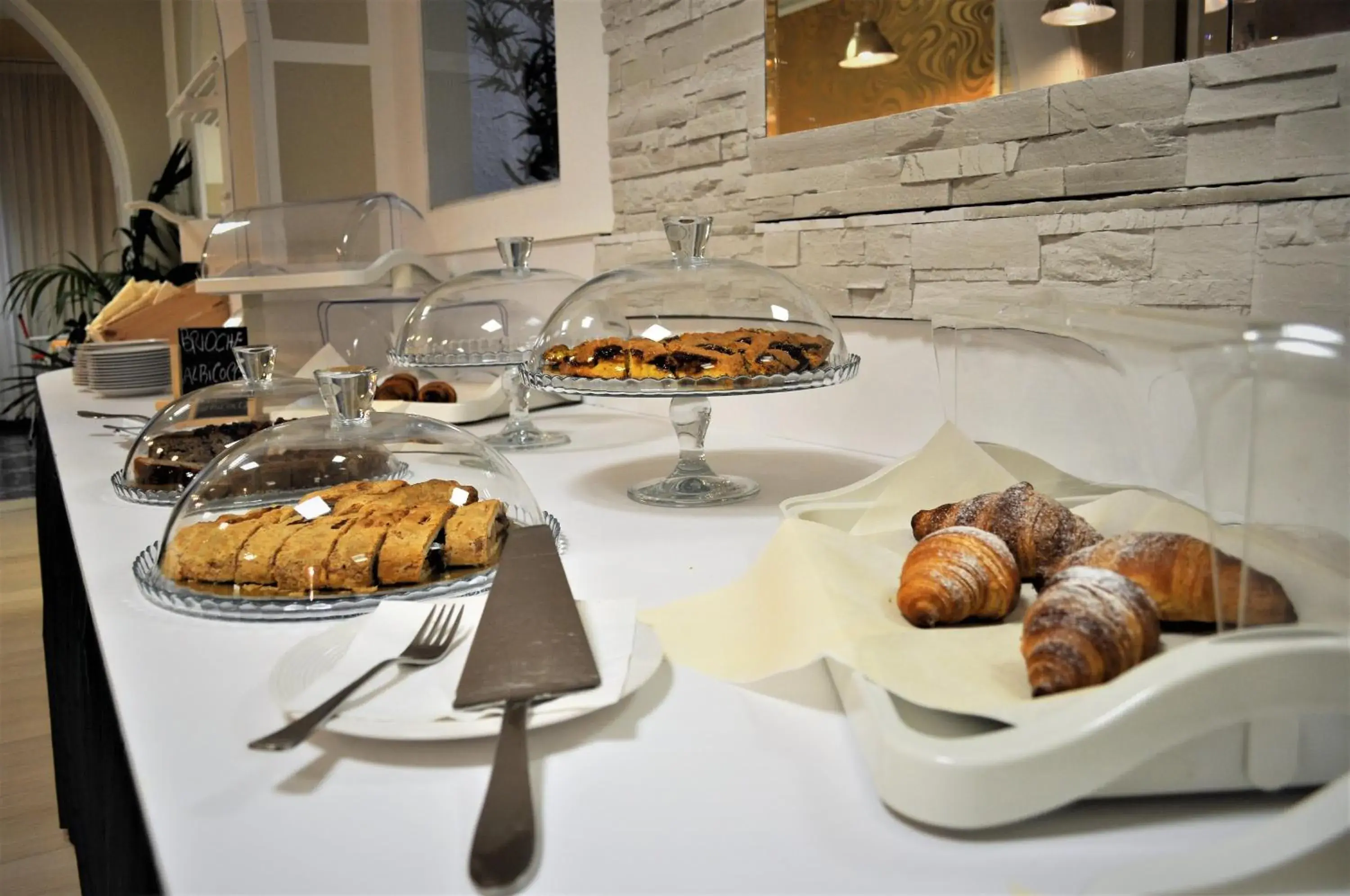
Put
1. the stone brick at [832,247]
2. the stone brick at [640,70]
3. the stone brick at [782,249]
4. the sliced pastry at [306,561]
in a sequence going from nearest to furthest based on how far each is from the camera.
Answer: the sliced pastry at [306,561] → the stone brick at [832,247] → the stone brick at [782,249] → the stone brick at [640,70]

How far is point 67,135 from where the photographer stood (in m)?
7.64

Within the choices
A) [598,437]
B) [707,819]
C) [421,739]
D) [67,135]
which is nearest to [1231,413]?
[707,819]

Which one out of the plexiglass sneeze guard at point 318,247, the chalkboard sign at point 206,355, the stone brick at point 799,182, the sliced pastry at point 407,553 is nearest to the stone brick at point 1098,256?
the stone brick at point 799,182

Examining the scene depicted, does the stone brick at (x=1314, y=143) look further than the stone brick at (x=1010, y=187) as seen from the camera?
No

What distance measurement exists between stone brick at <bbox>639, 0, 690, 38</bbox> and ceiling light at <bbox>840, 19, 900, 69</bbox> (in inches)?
14.8

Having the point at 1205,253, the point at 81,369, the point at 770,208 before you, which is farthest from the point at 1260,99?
the point at 81,369

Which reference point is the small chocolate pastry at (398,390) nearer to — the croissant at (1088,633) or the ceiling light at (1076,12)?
the ceiling light at (1076,12)

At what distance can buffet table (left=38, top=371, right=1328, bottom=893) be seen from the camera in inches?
16.1

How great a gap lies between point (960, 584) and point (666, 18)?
1.34 metres

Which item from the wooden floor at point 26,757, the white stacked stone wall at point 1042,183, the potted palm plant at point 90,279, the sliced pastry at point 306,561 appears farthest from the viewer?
the potted palm plant at point 90,279

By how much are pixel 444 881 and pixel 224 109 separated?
346 centimetres

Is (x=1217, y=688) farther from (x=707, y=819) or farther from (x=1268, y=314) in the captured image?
(x=1268, y=314)

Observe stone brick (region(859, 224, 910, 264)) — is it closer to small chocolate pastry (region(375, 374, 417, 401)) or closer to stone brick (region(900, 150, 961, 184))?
stone brick (region(900, 150, 961, 184))

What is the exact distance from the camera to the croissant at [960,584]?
558 millimetres
